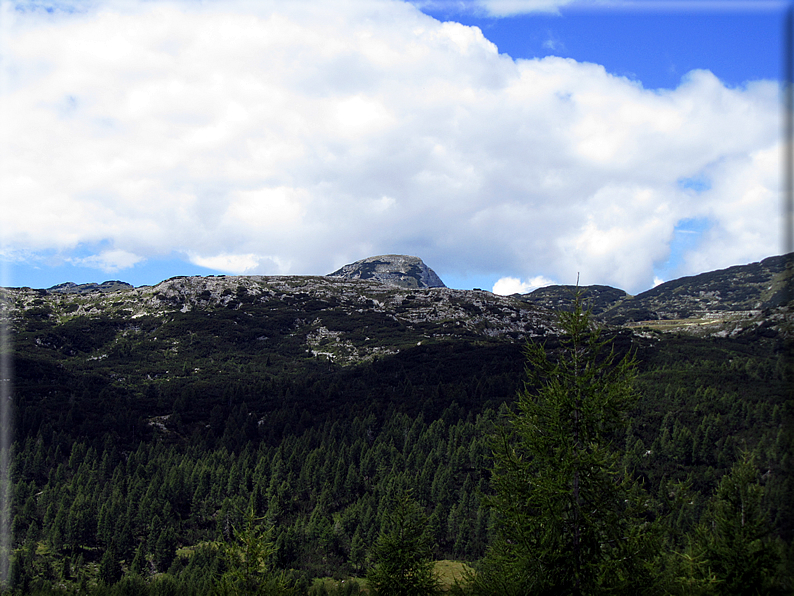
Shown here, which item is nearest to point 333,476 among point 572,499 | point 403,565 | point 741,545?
point 403,565

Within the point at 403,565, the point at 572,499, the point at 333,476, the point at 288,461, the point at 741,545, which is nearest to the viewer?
the point at 572,499

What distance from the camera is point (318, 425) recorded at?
5714 inches

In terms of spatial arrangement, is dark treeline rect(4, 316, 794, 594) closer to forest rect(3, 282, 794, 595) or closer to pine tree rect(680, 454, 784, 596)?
forest rect(3, 282, 794, 595)

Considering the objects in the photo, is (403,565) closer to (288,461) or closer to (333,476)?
(333,476)

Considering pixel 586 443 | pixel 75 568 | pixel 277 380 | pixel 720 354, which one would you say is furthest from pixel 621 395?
pixel 720 354

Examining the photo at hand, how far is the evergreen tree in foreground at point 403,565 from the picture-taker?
34719mm

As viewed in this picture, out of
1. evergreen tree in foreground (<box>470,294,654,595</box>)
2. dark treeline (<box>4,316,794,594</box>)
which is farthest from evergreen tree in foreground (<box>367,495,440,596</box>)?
evergreen tree in foreground (<box>470,294,654,595</box>)

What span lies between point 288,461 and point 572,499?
111838mm

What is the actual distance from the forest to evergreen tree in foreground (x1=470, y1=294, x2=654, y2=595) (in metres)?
0.20

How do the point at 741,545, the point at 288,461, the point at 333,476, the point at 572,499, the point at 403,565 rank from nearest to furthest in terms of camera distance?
the point at 572,499 → the point at 741,545 → the point at 403,565 → the point at 333,476 → the point at 288,461

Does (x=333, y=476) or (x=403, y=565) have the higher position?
(x=403, y=565)

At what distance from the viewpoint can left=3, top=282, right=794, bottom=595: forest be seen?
28141 mm

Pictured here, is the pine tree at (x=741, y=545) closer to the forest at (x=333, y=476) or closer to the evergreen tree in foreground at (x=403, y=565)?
the forest at (x=333, y=476)

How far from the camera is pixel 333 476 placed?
10981 cm
